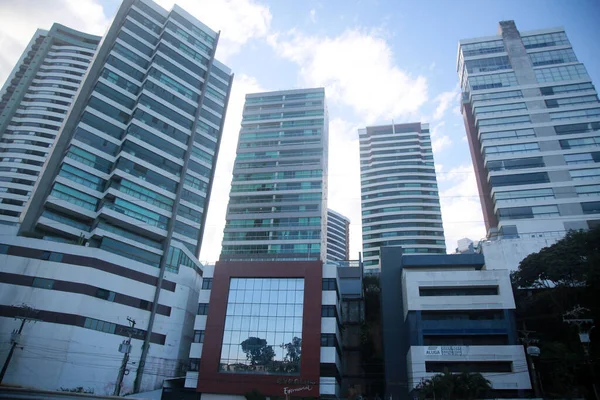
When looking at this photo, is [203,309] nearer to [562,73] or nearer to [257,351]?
[257,351]

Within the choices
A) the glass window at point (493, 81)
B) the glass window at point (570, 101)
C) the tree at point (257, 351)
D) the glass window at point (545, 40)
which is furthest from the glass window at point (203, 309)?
the glass window at point (545, 40)

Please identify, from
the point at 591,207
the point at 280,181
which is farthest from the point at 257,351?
the point at 591,207

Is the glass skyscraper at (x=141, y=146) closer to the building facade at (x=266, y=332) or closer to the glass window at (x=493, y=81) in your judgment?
the building facade at (x=266, y=332)

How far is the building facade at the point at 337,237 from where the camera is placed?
13375cm

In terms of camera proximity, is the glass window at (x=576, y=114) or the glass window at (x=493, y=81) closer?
the glass window at (x=576, y=114)

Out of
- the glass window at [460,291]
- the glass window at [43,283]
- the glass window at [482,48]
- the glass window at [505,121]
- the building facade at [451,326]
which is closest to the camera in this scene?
the building facade at [451,326]

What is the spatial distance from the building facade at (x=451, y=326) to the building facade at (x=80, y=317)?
31.1 m

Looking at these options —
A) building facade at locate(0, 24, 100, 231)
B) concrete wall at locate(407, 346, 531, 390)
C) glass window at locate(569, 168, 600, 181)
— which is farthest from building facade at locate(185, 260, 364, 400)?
glass window at locate(569, 168, 600, 181)

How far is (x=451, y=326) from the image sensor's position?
157ft

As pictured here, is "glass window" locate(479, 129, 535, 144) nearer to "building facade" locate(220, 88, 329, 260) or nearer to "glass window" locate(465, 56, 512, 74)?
"glass window" locate(465, 56, 512, 74)

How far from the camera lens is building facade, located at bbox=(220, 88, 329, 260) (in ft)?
248

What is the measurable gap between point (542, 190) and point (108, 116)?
75416 millimetres

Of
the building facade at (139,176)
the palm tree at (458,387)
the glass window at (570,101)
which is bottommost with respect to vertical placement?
the palm tree at (458,387)

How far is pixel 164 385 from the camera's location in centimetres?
5228
